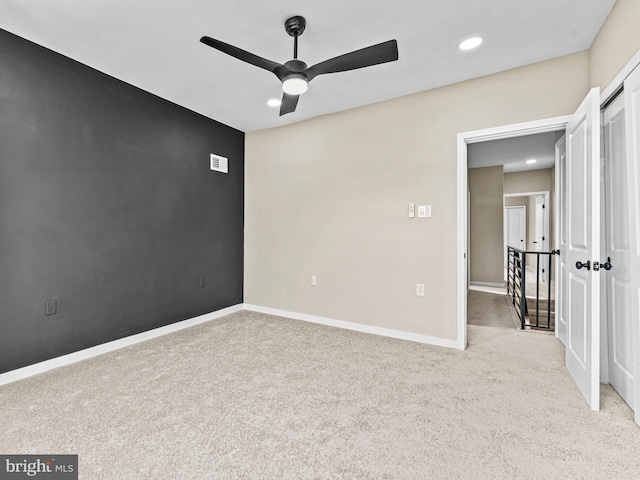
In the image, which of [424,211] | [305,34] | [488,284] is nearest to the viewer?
[305,34]

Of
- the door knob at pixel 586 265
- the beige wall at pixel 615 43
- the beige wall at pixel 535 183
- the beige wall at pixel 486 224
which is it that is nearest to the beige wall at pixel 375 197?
the beige wall at pixel 615 43

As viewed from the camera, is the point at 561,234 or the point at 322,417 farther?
the point at 561,234

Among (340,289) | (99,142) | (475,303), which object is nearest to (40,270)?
(99,142)

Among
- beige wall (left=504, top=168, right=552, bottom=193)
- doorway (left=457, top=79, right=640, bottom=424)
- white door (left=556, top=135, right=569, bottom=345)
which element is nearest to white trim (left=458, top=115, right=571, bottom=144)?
doorway (left=457, top=79, right=640, bottom=424)

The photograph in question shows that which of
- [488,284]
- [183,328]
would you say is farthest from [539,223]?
[183,328]

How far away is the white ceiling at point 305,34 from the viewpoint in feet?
6.53

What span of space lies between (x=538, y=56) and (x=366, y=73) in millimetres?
1393

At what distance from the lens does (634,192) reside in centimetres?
174

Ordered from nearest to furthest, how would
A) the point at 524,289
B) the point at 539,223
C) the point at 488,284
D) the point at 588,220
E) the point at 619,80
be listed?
1. the point at 619,80
2. the point at 588,220
3. the point at 524,289
4. the point at 488,284
5. the point at 539,223

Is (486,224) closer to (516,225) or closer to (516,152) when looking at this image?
(516,152)

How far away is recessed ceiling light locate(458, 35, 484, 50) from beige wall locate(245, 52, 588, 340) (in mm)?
547

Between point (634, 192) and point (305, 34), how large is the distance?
2.31 m

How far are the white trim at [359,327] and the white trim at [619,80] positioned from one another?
2.23 m

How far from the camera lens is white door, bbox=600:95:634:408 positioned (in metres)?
1.96
